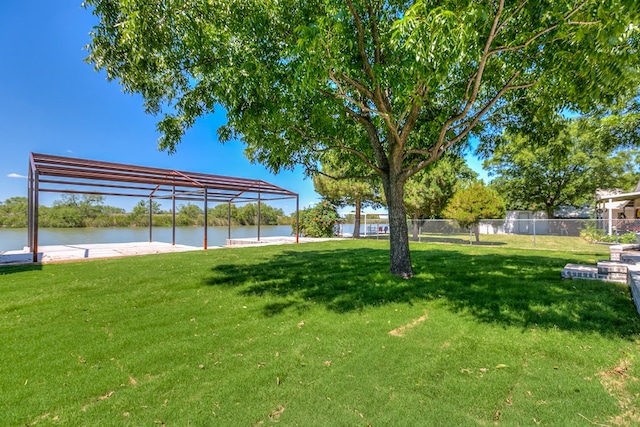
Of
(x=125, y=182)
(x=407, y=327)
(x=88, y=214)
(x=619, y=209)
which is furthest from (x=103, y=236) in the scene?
(x=619, y=209)

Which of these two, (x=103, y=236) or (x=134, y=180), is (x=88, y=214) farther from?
(x=134, y=180)

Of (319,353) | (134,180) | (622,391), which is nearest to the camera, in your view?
(622,391)

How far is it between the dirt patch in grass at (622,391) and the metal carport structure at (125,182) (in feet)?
32.9

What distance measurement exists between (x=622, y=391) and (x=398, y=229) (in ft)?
11.6

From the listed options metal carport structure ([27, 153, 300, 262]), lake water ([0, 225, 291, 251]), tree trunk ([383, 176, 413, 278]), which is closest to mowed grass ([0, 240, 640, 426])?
tree trunk ([383, 176, 413, 278])

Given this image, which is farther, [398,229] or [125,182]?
[125,182]

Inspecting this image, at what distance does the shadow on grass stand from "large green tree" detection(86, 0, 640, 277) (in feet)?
3.14

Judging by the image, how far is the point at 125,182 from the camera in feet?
32.5

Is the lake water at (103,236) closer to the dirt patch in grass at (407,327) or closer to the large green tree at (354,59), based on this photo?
the large green tree at (354,59)

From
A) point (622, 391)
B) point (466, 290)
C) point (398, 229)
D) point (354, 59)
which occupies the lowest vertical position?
point (622, 391)

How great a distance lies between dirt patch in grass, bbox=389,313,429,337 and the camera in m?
3.15

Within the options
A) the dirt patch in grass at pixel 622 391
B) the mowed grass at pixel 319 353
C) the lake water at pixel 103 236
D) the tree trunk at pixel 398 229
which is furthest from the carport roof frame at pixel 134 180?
the dirt patch in grass at pixel 622 391

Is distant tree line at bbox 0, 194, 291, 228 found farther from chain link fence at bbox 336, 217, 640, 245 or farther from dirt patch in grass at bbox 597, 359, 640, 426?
dirt patch in grass at bbox 597, 359, 640, 426

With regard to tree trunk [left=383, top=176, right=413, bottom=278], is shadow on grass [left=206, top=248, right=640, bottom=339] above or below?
below
